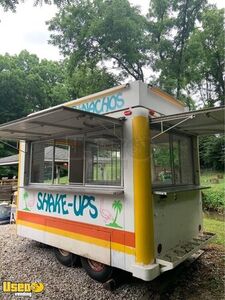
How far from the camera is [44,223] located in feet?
15.2

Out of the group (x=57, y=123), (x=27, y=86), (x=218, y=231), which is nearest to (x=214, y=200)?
(x=218, y=231)

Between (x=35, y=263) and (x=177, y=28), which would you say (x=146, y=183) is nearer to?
(x=35, y=263)

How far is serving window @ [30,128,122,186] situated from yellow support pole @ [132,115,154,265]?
370mm

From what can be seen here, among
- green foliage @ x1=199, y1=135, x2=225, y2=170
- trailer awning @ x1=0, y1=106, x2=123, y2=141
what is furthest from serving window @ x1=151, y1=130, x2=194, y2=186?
green foliage @ x1=199, y1=135, x2=225, y2=170

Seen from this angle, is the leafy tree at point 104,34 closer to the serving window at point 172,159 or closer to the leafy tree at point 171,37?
the leafy tree at point 171,37

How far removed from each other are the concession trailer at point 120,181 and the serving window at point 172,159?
0.05 feet

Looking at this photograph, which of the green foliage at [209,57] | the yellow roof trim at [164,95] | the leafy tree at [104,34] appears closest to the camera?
the yellow roof trim at [164,95]

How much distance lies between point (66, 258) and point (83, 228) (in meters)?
0.93

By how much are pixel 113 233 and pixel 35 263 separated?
6.60ft

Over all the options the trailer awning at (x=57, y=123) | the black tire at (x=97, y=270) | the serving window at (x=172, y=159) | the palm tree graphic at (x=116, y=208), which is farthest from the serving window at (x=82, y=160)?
the black tire at (x=97, y=270)

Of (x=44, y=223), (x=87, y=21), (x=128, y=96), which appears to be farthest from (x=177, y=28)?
(x=44, y=223)

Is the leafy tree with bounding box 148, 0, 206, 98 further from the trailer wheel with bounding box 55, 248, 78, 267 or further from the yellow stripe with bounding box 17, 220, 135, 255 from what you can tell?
the trailer wheel with bounding box 55, 248, 78, 267

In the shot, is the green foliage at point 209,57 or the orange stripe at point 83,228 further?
the green foliage at point 209,57

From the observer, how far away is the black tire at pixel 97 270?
3.68 meters
